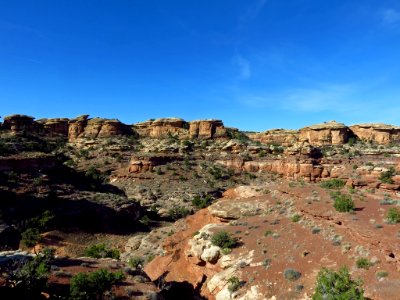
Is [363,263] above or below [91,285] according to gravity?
above

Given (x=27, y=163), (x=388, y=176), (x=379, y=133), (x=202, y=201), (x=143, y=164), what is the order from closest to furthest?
(x=27, y=163)
(x=202, y=201)
(x=388, y=176)
(x=143, y=164)
(x=379, y=133)

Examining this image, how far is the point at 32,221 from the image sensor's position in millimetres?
36781

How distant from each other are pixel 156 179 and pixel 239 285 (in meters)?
38.7

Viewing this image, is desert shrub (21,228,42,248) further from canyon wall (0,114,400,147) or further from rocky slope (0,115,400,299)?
canyon wall (0,114,400,147)

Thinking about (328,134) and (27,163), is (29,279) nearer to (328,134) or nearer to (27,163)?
(27,163)

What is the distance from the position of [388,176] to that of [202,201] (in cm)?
2885

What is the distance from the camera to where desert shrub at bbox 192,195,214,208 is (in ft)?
155

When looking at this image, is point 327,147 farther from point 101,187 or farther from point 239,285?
point 239,285

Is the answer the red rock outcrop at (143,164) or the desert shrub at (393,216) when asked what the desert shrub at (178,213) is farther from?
the desert shrub at (393,216)

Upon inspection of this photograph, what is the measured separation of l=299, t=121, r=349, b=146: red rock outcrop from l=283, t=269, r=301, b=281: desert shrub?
59602 millimetres

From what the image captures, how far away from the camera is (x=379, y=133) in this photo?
3017 inches

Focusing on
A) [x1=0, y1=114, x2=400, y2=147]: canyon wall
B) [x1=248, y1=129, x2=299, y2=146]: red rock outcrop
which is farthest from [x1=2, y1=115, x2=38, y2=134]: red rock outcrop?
[x1=248, y1=129, x2=299, y2=146]: red rock outcrop

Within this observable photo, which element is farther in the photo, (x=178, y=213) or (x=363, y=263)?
(x=178, y=213)

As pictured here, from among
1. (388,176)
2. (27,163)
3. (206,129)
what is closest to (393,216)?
(388,176)
